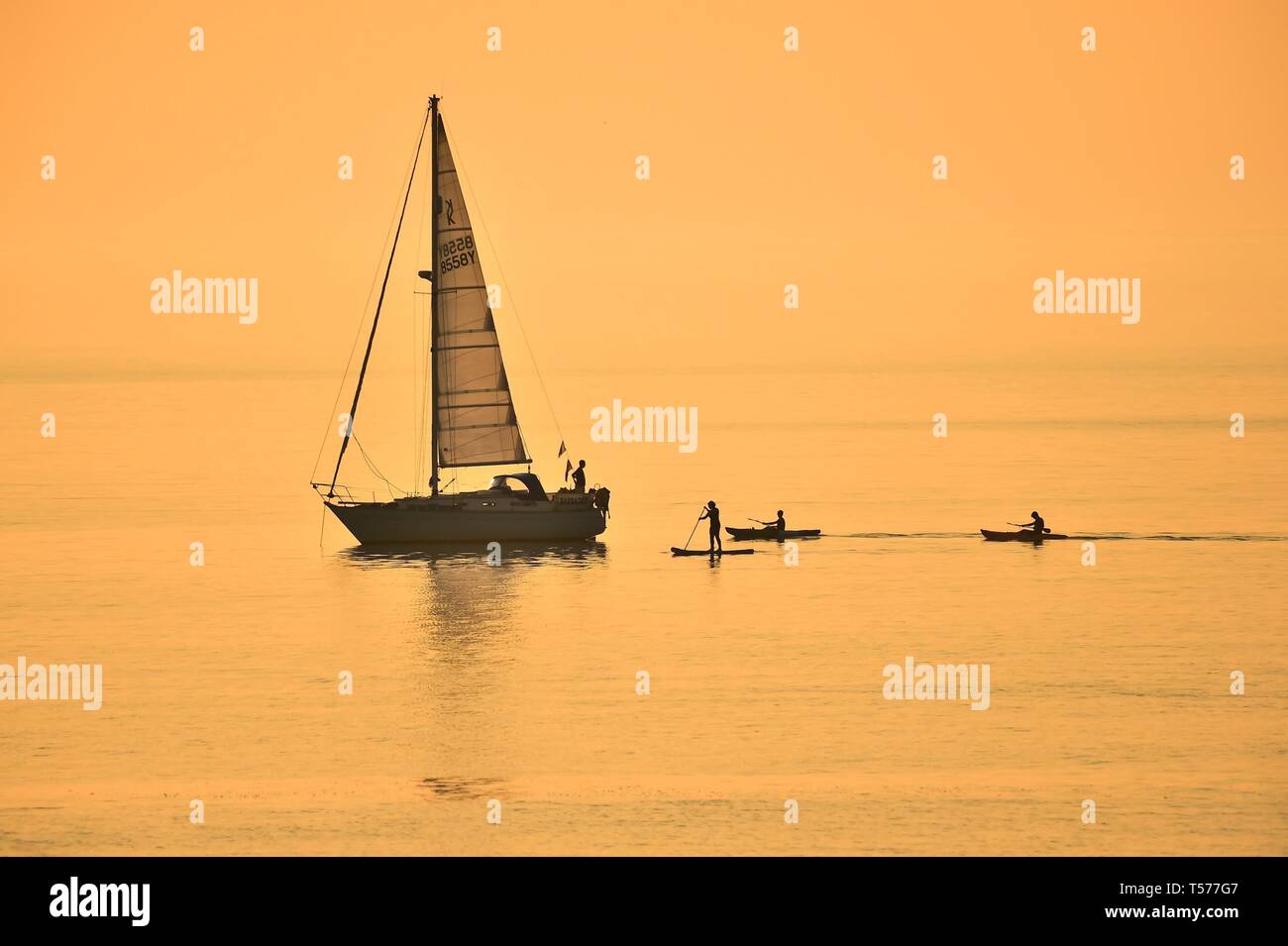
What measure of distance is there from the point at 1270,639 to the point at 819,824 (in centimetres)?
2519

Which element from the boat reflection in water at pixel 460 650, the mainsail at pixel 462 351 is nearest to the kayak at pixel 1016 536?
the boat reflection in water at pixel 460 650

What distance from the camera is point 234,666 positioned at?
53500 mm

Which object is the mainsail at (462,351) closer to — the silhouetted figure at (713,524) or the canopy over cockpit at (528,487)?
the canopy over cockpit at (528,487)

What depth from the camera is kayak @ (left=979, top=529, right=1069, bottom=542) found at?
8062cm

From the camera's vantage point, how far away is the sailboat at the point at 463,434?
8094cm

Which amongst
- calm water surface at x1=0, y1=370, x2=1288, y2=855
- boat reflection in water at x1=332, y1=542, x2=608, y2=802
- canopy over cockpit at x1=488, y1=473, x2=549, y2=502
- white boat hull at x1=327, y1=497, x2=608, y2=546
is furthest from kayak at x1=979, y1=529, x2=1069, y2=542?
canopy over cockpit at x1=488, y1=473, x2=549, y2=502

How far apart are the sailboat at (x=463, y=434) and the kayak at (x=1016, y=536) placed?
52.0ft

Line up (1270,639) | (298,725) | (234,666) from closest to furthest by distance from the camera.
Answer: (298,725) < (234,666) < (1270,639)

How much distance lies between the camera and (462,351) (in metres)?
82.3

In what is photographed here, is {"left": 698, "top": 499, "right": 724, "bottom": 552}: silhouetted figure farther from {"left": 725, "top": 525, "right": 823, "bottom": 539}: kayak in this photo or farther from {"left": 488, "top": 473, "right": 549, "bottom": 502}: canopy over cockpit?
{"left": 488, "top": 473, "right": 549, "bottom": 502}: canopy over cockpit

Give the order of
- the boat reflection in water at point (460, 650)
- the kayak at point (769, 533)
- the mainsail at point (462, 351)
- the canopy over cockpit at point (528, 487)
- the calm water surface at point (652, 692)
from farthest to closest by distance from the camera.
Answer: the kayak at point (769, 533), the mainsail at point (462, 351), the canopy over cockpit at point (528, 487), the boat reflection in water at point (460, 650), the calm water surface at point (652, 692)

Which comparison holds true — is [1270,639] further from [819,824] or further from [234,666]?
[234,666]
